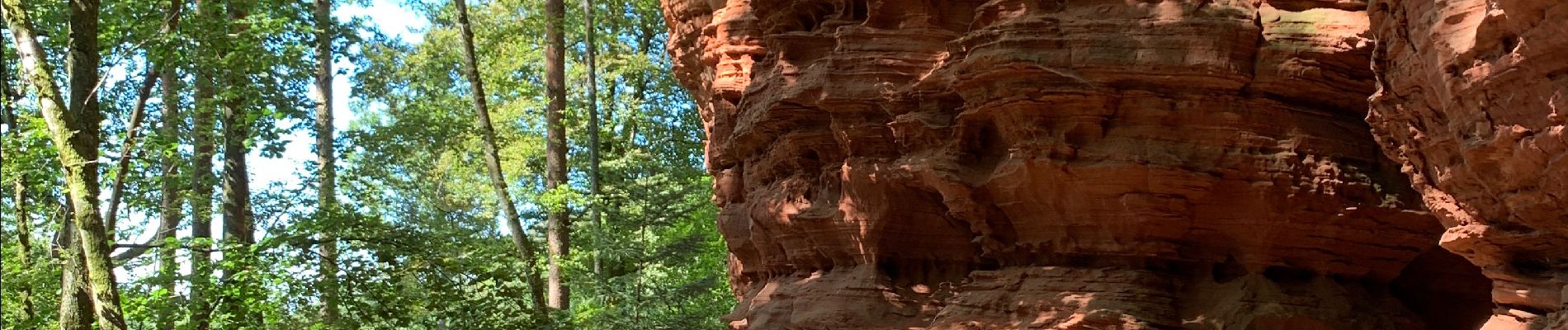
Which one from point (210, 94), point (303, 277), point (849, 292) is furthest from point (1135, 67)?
point (210, 94)

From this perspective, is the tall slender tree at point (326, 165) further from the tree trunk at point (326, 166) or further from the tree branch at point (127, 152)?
the tree branch at point (127, 152)

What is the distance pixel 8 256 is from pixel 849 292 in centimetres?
1258

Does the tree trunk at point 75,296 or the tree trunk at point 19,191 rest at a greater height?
the tree trunk at point 19,191

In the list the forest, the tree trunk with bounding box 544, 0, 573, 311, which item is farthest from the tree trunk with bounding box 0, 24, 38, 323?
the tree trunk with bounding box 544, 0, 573, 311

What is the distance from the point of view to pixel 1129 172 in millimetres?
8672

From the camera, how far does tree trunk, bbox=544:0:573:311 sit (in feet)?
70.5

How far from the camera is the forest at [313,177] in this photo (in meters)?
13.4

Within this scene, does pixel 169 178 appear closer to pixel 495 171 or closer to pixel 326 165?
pixel 326 165

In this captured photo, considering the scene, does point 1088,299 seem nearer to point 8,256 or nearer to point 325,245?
point 325,245

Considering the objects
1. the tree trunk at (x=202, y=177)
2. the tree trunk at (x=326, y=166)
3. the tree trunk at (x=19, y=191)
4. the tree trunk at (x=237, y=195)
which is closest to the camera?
the tree trunk at (x=19, y=191)

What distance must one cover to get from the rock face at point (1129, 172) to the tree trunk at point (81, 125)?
6793mm

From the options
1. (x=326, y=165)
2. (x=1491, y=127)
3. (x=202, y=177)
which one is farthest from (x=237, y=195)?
(x=1491, y=127)

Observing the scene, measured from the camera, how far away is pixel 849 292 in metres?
10.7

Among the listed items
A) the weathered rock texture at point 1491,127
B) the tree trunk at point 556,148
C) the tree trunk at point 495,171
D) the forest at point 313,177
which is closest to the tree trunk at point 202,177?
the forest at point 313,177
